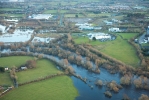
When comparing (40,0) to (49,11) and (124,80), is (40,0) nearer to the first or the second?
(49,11)

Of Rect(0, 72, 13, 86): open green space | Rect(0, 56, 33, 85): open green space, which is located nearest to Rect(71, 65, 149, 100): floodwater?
Rect(0, 72, 13, 86): open green space

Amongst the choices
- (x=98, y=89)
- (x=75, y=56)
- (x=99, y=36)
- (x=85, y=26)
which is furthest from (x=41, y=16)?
(x=98, y=89)

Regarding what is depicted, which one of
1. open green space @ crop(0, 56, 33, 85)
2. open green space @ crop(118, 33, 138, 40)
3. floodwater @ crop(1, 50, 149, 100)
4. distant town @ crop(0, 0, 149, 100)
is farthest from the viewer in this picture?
open green space @ crop(118, 33, 138, 40)

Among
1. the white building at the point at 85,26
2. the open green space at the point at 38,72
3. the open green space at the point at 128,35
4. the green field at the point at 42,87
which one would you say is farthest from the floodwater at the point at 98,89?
the white building at the point at 85,26

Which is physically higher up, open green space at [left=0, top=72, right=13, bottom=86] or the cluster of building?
the cluster of building

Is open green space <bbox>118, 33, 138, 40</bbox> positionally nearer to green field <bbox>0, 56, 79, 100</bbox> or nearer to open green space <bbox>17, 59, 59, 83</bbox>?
open green space <bbox>17, 59, 59, 83</bbox>

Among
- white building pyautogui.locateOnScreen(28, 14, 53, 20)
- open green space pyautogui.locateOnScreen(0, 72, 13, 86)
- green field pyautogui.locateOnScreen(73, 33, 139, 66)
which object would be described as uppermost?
white building pyautogui.locateOnScreen(28, 14, 53, 20)
